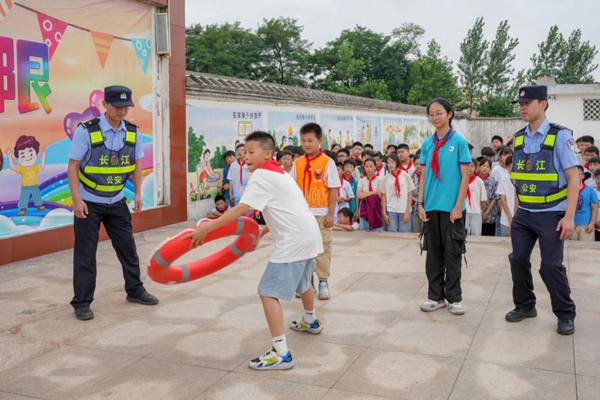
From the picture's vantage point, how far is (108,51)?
8344 mm

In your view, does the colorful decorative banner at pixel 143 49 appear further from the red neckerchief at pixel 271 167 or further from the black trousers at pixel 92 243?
the red neckerchief at pixel 271 167

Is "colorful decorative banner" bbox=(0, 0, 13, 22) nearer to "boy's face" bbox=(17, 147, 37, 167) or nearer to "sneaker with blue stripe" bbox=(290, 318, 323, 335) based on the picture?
"boy's face" bbox=(17, 147, 37, 167)

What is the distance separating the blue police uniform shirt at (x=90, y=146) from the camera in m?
4.85

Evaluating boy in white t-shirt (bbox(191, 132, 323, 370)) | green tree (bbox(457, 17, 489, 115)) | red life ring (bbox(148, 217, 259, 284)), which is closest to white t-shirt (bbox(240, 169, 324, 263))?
boy in white t-shirt (bbox(191, 132, 323, 370))

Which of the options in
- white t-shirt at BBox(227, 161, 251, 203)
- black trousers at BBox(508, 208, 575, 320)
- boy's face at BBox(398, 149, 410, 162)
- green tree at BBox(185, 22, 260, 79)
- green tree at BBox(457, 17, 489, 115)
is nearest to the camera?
black trousers at BBox(508, 208, 575, 320)

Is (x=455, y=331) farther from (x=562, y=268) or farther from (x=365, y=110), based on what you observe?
(x=365, y=110)

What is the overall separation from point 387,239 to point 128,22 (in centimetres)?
481

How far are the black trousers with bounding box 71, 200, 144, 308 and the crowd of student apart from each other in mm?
2797

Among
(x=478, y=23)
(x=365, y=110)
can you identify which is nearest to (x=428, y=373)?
(x=365, y=110)

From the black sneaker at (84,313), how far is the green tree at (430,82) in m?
35.9

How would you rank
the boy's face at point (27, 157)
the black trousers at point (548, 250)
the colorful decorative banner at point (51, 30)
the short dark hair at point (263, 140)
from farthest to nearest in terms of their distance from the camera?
the colorful decorative banner at point (51, 30) → the boy's face at point (27, 157) → the black trousers at point (548, 250) → the short dark hair at point (263, 140)

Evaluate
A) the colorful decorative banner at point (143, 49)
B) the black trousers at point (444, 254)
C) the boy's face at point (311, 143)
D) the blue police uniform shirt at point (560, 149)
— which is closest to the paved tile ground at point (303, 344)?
the black trousers at point (444, 254)

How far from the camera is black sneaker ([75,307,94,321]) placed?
15.9ft

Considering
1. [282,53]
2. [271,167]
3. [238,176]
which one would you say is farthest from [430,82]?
[271,167]
